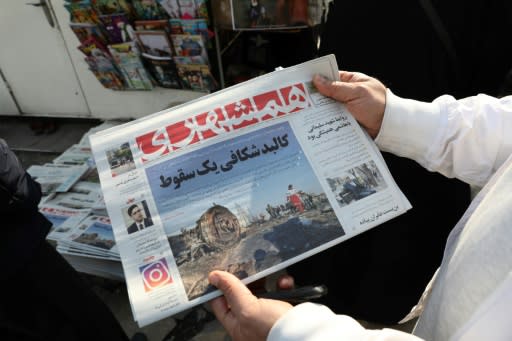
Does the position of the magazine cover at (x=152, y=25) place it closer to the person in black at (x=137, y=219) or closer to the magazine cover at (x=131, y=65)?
the magazine cover at (x=131, y=65)

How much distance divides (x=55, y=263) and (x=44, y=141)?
215cm

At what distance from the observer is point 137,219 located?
1.86 ft

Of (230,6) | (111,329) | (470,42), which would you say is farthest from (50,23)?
(470,42)

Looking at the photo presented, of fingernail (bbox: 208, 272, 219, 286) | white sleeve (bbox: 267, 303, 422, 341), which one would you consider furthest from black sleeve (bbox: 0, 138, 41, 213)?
white sleeve (bbox: 267, 303, 422, 341)

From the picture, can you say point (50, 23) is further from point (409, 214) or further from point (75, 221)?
point (409, 214)

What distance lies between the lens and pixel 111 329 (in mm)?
1041

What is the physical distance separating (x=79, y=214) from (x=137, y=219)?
1.09 meters

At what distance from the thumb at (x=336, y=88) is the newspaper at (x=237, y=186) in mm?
18

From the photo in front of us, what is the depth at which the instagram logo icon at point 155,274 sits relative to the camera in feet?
1.72

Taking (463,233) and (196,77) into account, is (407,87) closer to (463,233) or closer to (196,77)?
(463,233)

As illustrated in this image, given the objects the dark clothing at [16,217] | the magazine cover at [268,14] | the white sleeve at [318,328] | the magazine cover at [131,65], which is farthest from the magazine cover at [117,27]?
the white sleeve at [318,328]

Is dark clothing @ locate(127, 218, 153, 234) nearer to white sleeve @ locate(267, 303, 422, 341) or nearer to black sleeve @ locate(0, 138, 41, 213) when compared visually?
white sleeve @ locate(267, 303, 422, 341)

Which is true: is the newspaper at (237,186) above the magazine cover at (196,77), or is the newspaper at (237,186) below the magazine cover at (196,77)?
above

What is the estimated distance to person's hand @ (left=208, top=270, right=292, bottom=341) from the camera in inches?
18.5
